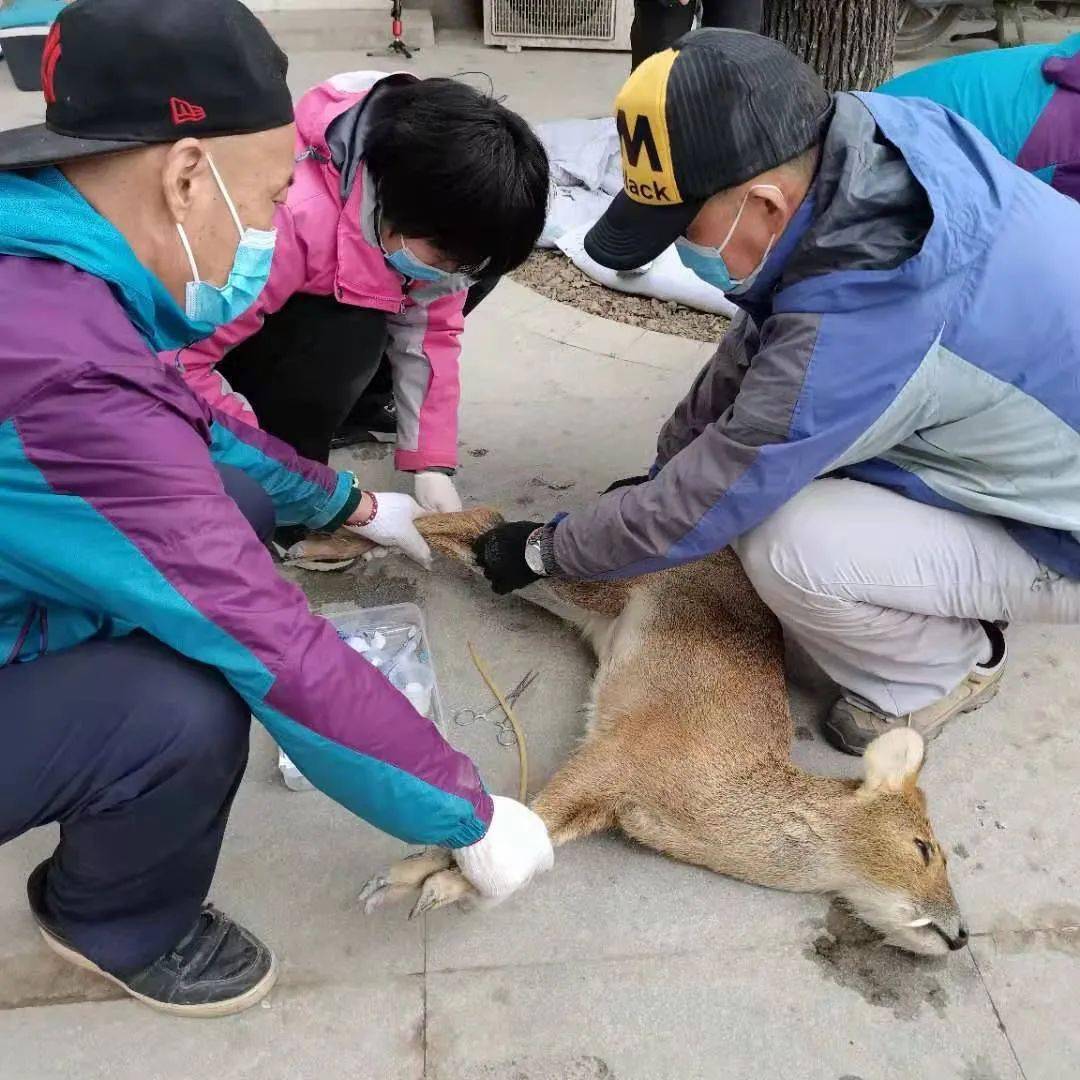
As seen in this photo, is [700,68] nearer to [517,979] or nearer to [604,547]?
[604,547]

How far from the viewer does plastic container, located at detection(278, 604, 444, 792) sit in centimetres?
254

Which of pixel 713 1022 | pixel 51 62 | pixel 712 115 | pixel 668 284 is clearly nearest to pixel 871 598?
pixel 713 1022

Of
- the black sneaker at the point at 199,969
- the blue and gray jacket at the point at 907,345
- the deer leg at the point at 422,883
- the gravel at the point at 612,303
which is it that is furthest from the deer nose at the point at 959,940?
the gravel at the point at 612,303

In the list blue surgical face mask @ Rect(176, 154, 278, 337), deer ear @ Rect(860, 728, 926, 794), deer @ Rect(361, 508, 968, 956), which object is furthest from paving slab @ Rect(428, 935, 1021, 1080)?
blue surgical face mask @ Rect(176, 154, 278, 337)

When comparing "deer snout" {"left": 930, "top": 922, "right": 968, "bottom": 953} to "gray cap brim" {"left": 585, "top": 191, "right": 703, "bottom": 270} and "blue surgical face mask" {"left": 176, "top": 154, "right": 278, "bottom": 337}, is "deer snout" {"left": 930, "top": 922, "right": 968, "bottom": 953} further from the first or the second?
"blue surgical face mask" {"left": 176, "top": 154, "right": 278, "bottom": 337}

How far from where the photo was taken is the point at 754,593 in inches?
107

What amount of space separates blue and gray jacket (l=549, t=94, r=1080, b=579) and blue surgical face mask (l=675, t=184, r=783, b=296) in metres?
0.03

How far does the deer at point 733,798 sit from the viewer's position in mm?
2092

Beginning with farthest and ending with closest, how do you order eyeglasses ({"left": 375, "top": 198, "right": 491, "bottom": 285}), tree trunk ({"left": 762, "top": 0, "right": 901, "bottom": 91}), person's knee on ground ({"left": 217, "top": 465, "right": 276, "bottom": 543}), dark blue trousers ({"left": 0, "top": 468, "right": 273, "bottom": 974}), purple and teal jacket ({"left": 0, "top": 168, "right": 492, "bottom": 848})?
tree trunk ({"left": 762, "top": 0, "right": 901, "bottom": 91})
eyeglasses ({"left": 375, "top": 198, "right": 491, "bottom": 285})
person's knee on ground ({"left": 217, "top": 465, "right": 276, "bottom": 543})
dark blue trousers ({"left": 0, "top": 468, "right": 273, "bottom": 974})
purple and teal jacket ({"left": 0, "top": 168, "right": 492, "bottom": 848})

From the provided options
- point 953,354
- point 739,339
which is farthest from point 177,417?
point 739,339

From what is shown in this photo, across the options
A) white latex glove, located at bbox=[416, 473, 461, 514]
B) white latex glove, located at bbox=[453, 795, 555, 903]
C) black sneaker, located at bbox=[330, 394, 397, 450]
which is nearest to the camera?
white latex glove, located at bbox=[453, 795, 555, 903]

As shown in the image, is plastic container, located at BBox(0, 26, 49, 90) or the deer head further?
plastic container, located at BBox(0, 26, 49, 90)

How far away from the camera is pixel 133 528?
1.38 metres

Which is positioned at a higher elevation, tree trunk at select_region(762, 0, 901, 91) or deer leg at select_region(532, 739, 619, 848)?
tree trunk at select_region(762, 0, 901, 91)
